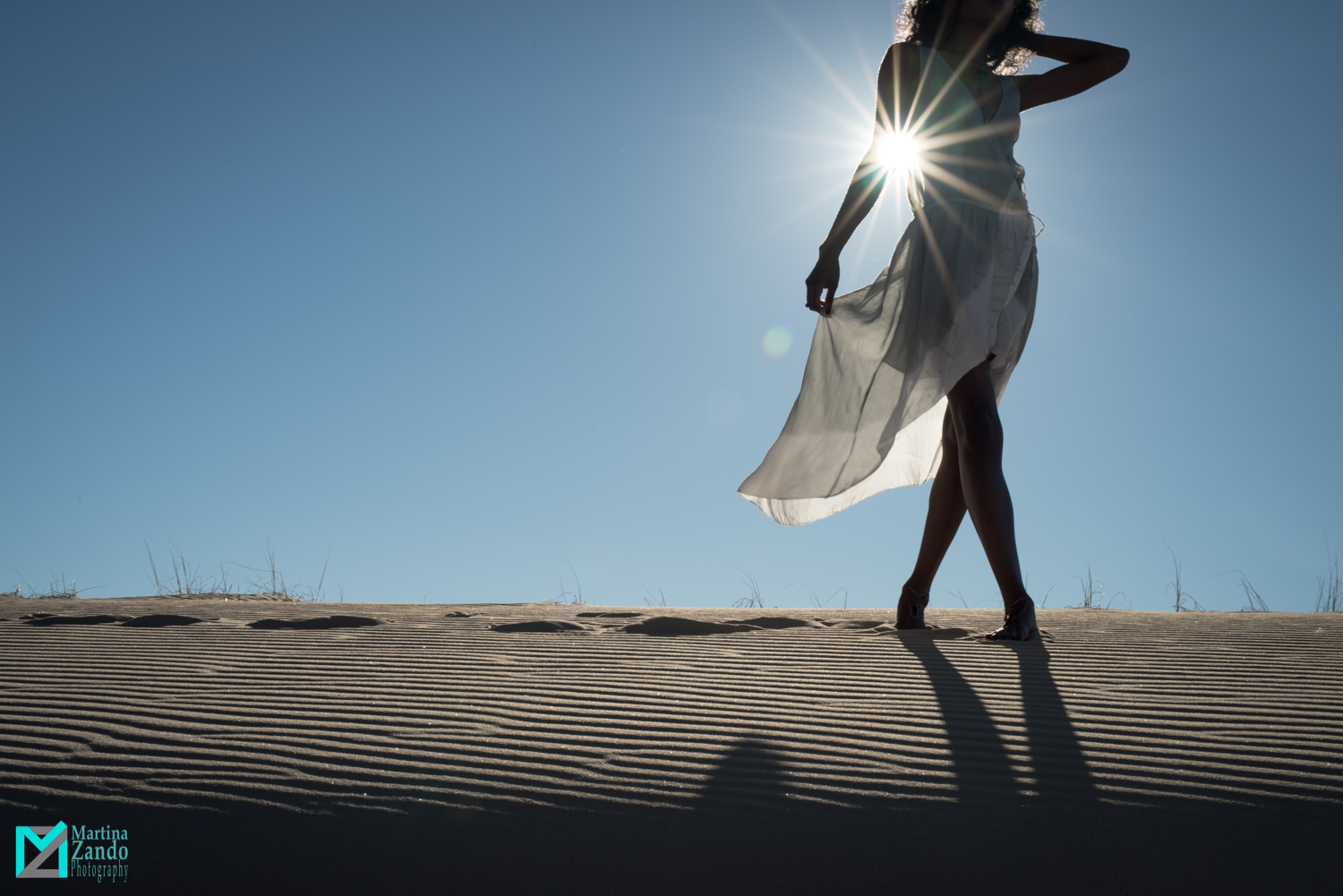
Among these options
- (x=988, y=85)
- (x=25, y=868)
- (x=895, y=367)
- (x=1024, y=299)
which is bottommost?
→ (x=25, y=868)

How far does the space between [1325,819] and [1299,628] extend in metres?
2.24

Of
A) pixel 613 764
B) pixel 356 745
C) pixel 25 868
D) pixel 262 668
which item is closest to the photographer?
pixel 25 868

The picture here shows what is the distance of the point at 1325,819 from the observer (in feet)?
4.06

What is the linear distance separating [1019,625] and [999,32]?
83.3 inches

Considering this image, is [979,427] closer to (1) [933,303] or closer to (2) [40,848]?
(1) [933,303]

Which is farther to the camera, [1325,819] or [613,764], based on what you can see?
[613,764]

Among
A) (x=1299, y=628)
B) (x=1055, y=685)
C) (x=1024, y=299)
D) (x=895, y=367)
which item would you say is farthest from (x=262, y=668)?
(x=1299, y=628)

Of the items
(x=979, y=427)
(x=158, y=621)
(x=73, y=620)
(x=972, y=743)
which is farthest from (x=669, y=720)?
(x=73, y=620)

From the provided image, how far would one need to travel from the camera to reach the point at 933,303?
3102 mm

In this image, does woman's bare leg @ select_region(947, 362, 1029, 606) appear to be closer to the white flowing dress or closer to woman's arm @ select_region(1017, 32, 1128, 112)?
the white flowing dress

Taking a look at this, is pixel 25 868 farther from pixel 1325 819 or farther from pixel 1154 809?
pixel 1325 819

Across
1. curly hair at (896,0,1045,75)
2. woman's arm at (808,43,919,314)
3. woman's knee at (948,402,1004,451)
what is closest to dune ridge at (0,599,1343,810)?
woman's knee at (948,402,1004,451)

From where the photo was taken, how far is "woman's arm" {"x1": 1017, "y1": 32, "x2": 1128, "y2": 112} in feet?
10.4

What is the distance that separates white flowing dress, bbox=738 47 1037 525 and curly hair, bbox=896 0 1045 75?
5.5 inches
